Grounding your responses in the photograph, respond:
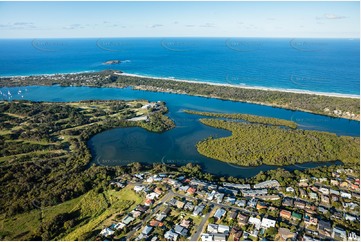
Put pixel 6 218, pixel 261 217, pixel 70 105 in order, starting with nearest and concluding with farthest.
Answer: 1. pixel 261 217
2. pixel 6 218
3. pixel 70 105

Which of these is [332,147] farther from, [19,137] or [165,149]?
[19,137]

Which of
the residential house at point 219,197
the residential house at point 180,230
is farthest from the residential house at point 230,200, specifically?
the residential house at point 180,230

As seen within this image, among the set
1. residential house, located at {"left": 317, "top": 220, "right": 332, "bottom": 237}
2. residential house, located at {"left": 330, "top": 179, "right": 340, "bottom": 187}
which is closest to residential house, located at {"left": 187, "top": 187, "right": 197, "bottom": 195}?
residential house, located at {"left": 317, "top": 220, "right": 332, "bottom": 237}

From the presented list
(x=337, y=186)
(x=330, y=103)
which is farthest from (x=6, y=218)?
(x=330, y=103)

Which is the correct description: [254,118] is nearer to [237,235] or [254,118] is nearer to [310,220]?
[310,220]

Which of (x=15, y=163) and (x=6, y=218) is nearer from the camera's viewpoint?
(x=6, y=218)

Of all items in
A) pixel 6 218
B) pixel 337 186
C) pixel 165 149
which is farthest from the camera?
pixel 165 149
